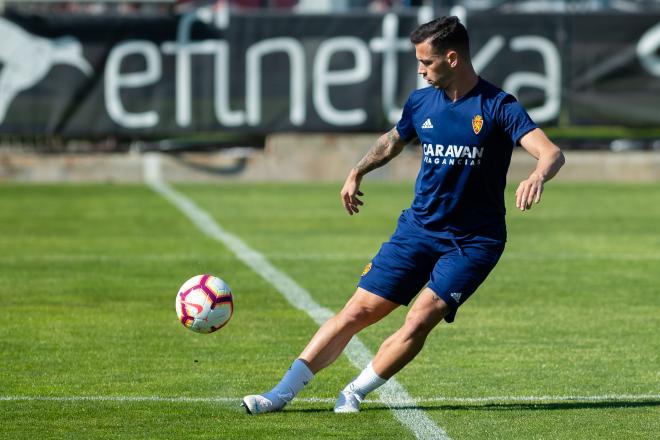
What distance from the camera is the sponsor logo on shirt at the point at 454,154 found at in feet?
23.0

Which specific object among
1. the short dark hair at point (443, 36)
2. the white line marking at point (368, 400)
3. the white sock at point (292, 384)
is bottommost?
the white line marking at point (368, 400)

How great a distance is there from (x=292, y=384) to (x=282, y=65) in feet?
51.9

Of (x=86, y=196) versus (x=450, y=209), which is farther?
(x=86, y=196)

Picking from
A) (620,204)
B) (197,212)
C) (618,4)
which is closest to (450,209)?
(197,212)

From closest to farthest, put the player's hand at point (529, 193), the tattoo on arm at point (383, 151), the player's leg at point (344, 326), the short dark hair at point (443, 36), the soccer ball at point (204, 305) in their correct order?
1. the player's hand at point (529, 193)
2. the short dark hair at point (443, 36)
3. the player's leg at point (344, 326)
4. the tattoo on arm at point (383, 151)
5. the soccer ball at point (204, 305)

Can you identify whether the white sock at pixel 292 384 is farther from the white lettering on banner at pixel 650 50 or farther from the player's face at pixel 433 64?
the white lettering on banner at pixel 650 50

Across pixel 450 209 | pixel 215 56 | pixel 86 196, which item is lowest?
pixel 86 196

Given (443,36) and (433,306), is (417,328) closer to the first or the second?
(433,306)

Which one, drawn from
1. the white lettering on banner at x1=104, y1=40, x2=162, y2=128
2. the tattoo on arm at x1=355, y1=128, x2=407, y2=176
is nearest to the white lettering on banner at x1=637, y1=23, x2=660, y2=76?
the white lettering on banner at x1=104, y1=40, x2=162, y2=128

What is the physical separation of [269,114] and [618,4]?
10.7 metres

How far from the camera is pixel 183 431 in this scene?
21.8 feet

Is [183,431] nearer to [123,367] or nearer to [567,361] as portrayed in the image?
[123,367]

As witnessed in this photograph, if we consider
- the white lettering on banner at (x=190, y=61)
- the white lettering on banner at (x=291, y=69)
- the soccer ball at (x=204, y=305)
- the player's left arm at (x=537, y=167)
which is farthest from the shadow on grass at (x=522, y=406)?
the white lettering on banner at (x=190, y=61)

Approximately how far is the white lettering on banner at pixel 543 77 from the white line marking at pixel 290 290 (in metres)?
5.71
